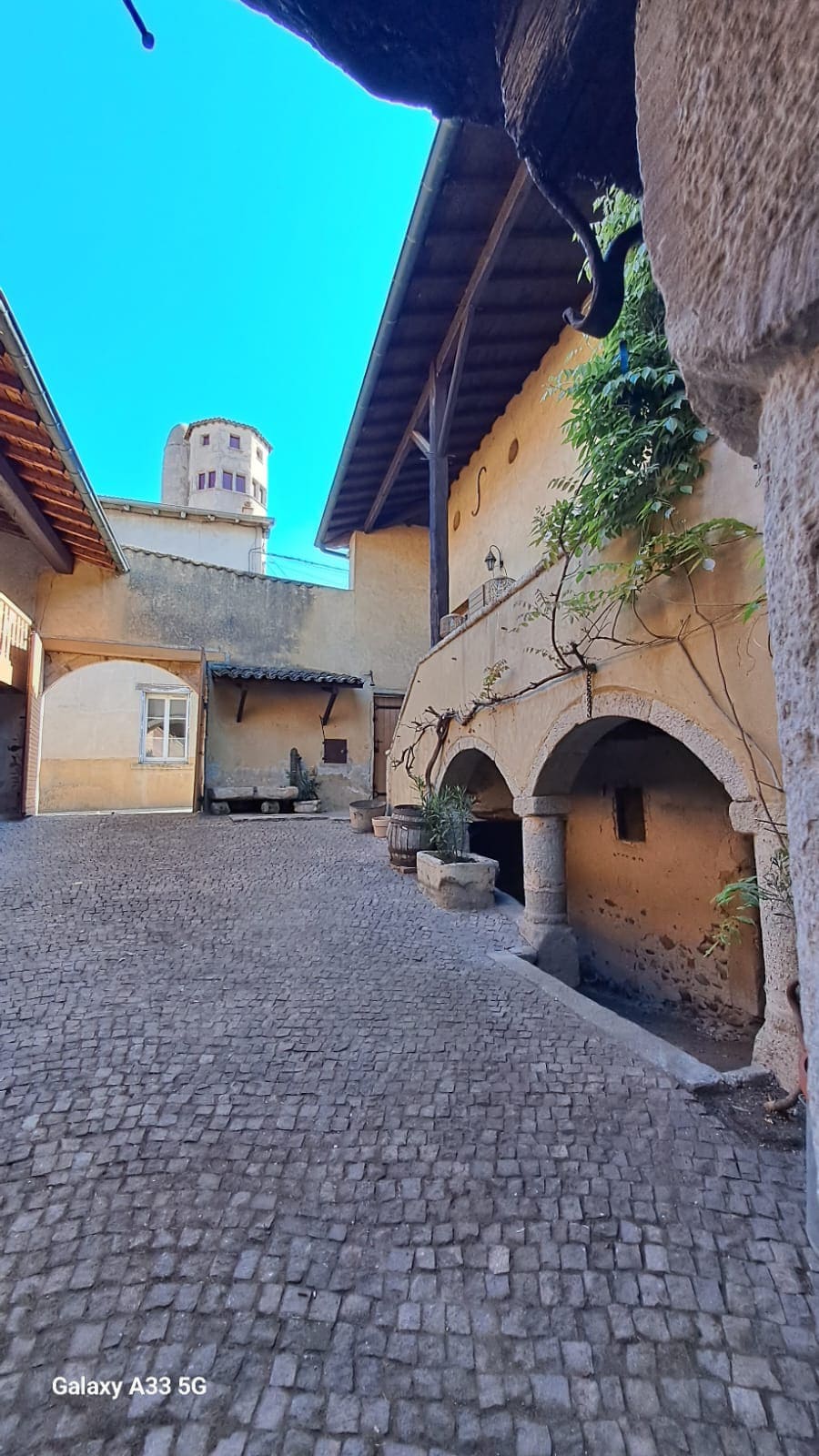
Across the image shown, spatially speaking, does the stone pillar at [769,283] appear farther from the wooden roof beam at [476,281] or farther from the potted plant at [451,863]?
the wooden roof beam at [476,281]

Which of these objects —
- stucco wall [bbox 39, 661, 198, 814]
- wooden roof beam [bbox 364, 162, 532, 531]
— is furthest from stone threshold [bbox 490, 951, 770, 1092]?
stucco wall [bbox 39, 661, 198, 814]

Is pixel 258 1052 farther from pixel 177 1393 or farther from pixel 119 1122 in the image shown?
pixel 177 1393

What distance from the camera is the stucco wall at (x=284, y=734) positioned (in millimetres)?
11203

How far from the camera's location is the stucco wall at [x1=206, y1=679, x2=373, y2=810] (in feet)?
36.8

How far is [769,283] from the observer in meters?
0.92

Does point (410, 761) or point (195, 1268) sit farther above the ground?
point (410, 761)

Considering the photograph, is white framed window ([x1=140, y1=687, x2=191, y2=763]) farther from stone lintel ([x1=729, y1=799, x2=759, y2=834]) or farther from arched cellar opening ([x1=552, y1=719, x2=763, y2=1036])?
stone lintel ([x1=729, y1=799, x2=759, y2=834])

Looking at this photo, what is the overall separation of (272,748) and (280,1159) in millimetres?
10004

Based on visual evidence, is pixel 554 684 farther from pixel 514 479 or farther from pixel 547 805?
pixel 514 479

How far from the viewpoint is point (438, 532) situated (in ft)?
26.5

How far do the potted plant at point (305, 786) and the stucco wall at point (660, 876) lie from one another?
18.3ft

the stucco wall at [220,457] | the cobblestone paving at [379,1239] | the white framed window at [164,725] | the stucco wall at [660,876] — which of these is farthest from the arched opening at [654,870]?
the stucco wall at [220,457]

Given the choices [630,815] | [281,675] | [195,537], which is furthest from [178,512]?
[630,815]

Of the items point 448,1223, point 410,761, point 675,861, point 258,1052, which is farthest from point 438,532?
point 448,1223
